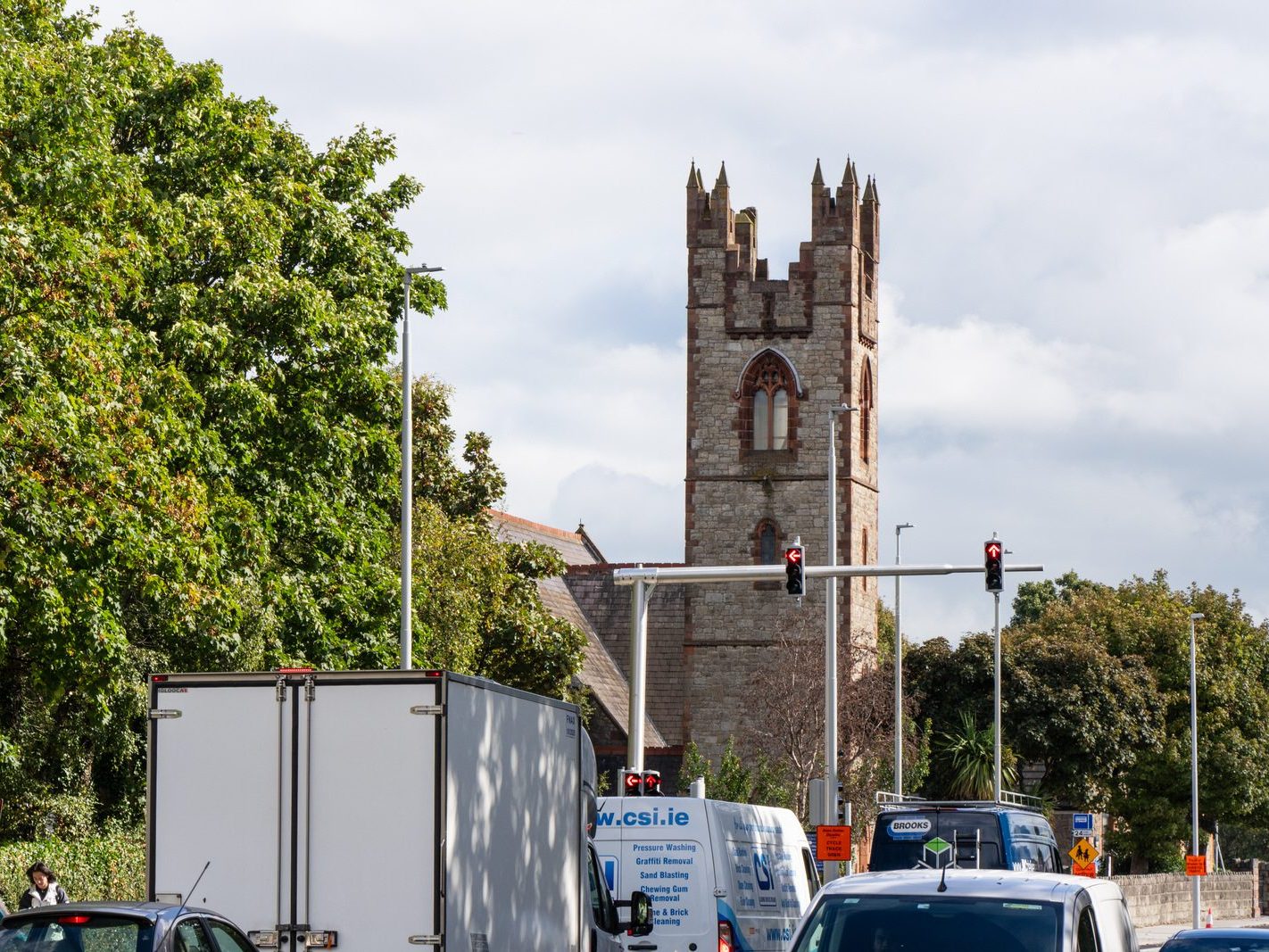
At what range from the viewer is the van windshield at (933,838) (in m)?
20.4

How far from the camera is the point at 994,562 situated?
29938 millimetres

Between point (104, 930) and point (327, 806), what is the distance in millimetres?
1558

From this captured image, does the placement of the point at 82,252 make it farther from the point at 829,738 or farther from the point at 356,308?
the point at 829,738

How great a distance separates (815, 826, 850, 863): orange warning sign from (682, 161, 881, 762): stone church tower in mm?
31539

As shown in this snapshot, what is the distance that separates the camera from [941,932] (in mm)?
8867

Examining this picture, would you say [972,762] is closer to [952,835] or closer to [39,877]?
[952,835]

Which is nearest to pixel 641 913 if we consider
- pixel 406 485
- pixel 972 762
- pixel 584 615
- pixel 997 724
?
pixel 406 485

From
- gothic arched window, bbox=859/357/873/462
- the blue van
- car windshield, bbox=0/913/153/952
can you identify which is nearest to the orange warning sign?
the blue van

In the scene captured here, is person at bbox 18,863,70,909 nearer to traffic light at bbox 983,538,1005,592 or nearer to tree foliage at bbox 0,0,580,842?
tree foliage at bbox 0,0,580,842

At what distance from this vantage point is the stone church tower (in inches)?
2532

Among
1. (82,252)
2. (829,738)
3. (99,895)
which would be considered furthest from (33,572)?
(829,738)

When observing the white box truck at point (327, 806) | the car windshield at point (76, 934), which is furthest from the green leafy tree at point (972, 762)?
the car windshield at point (76, 934)

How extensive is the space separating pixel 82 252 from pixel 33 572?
3708 mm

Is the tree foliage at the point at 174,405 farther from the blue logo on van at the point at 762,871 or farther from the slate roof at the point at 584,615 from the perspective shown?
the slate roof at the point at 584,615
